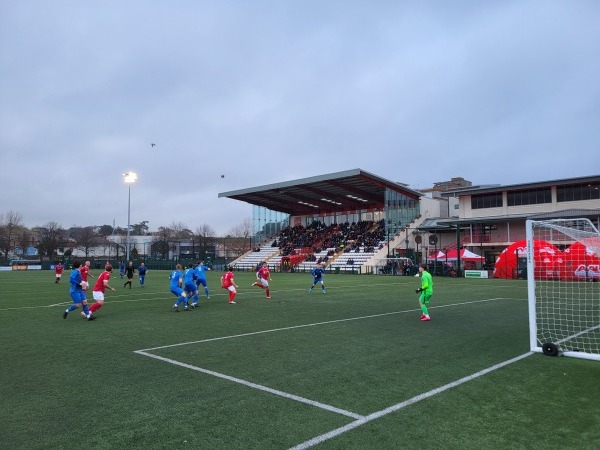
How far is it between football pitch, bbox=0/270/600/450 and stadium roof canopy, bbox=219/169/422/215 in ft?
130

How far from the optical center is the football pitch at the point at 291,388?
484 cm

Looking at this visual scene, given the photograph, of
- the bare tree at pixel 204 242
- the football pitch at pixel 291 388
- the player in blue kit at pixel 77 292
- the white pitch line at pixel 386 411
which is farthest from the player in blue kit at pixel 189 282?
the bare tree at pixel 204 242

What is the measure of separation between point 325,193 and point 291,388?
176 ft

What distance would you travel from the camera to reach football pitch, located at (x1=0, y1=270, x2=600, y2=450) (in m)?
4.84

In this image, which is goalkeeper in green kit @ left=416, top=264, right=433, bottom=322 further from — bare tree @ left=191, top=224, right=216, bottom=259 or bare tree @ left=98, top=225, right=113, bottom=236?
bare tree @ left=98, top=225, right=113, bottom=236

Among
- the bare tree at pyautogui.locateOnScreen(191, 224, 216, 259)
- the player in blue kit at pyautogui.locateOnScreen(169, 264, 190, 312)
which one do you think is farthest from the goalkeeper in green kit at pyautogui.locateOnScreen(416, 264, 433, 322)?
the bare tree at pyautogui.locateOnScreen(191, 224, 216, 259)

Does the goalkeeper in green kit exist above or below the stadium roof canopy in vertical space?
below

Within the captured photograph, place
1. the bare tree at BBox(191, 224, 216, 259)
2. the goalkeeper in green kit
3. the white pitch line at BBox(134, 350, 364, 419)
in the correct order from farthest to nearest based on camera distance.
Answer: the bare tree at BBox(191, 224, 216, 259), the goalkeeper in green kit, the white pitch line at BBox(134, 350, 364, 419)

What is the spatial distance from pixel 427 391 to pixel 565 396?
193cm

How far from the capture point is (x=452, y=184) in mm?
84375

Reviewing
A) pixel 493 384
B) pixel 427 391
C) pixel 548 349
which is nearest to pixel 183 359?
pixel 427 391

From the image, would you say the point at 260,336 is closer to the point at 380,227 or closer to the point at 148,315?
the point at 148,315

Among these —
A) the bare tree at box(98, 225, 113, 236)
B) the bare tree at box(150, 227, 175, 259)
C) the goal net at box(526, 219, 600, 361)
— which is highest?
the bare tree at box(98, 225, 113, 236)

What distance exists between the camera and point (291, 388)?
6570 millimetres
